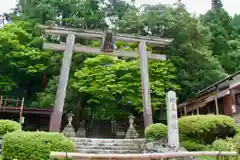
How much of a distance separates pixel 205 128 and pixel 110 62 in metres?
10.1

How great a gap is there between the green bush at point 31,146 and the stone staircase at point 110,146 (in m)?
2.55

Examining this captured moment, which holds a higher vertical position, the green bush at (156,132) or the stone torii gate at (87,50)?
the stone torii gate at (87,50)

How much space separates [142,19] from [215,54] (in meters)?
8.26

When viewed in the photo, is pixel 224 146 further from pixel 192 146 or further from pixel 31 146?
pixel 31 146

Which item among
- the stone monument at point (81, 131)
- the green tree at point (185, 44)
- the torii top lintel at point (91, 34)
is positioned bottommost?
the stone monument at point (81, 131)

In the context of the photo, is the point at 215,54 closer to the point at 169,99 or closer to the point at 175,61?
the point at 175,61

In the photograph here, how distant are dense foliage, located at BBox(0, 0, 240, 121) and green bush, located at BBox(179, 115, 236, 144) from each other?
22.2 feet

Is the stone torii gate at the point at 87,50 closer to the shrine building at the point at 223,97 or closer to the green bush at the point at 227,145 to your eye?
the green bush at the point at 227,145

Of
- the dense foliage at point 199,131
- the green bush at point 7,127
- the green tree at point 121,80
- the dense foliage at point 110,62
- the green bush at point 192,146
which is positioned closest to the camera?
the green bush at point 7,127

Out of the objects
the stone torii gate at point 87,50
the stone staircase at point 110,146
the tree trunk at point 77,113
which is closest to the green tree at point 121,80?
the tree trunk at point 77,113

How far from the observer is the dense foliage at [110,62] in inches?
709

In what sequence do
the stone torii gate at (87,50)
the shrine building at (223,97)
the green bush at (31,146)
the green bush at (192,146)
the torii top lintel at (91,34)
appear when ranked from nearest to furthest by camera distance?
1. the green bush at (31,146)
2. the green bush at (192,146)
3. the stone torii gate at (87,50)
4. the torii top lintel at (91,34)
5. the shrine building at (223,97)

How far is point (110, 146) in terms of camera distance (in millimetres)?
11016

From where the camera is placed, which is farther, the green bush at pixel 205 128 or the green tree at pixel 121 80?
the green tree at pixel 121 80
